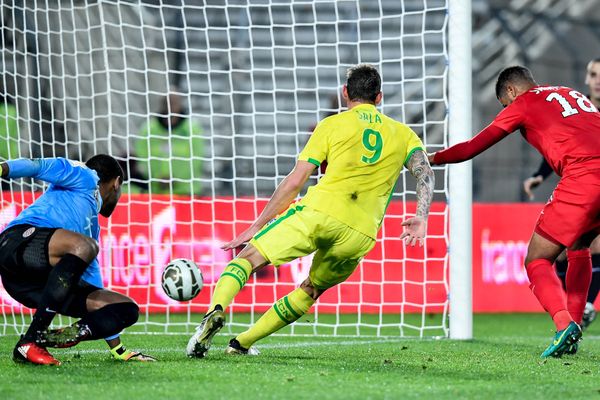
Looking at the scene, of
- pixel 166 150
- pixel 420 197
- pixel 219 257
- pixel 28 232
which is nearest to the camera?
pixel 28 232

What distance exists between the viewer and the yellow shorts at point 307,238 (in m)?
5.68

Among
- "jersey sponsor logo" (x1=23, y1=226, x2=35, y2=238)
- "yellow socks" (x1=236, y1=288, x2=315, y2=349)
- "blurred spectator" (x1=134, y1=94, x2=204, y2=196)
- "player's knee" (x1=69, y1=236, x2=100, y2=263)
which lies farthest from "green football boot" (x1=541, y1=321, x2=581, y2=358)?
"blurred spectator" (x1=134, y1=94, x2=204, y2=196)

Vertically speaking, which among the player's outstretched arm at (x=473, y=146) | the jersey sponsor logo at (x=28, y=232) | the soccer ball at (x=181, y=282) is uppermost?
the player's outstretched arm at (x=473, y=146)

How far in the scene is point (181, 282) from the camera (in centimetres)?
573

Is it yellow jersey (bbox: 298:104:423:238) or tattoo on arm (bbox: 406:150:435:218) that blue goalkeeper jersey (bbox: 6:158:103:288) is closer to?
yellow jersey (bbox: 298:104:423:238)

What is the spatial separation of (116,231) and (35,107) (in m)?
1.37

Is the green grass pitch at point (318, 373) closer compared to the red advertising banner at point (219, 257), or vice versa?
the green grass pitch at point (318, 373)

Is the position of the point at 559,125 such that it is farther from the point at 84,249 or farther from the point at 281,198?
the point at 84,249

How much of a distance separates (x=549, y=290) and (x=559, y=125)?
A: 971 millimetres

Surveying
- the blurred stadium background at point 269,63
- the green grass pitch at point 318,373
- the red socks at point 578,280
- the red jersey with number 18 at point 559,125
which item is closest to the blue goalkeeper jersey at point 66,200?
the green grass pitch at point 318,373

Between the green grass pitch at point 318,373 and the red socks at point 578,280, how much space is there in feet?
0.93

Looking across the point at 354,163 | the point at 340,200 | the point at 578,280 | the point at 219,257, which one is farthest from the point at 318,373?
the point at 219,257

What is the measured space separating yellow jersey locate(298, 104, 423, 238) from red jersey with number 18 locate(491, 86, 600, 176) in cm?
91

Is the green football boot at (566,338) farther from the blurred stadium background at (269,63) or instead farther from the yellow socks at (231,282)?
the blurred stadium background at (269,63)
